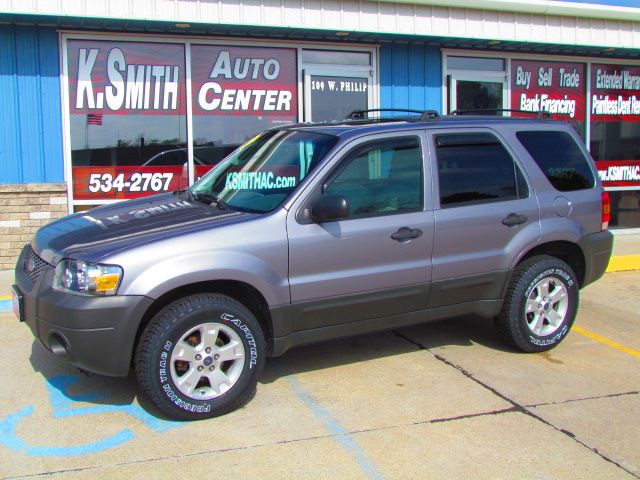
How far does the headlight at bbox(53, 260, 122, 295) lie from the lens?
3768 millimetres

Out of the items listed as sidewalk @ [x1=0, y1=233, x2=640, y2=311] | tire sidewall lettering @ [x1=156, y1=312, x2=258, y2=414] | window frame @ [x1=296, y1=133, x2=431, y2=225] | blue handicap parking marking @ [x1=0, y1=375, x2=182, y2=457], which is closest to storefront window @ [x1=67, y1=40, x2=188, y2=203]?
sidewalk @ [x1=0, y1=233, x2=640, y2=311]

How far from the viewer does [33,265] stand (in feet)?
14.3

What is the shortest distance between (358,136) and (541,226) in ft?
5.49

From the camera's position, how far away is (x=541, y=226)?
5.15m

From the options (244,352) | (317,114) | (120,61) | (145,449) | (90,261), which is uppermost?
(120,61)

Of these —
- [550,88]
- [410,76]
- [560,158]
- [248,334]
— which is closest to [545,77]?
[550,88]

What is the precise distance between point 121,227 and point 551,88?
8773 mm

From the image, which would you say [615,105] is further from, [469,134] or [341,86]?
[469,134]

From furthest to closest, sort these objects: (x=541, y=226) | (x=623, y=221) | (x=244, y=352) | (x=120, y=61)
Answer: (x=623, y=221)
(x=120, y=61)
(x=541, y=226)
(x=244, y=352)

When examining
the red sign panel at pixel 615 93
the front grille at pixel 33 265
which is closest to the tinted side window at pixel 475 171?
the front grille at pixel 33 265

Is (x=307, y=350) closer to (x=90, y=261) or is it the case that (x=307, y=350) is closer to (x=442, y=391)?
(x=442, y=391)

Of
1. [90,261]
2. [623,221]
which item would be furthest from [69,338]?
[623,221]

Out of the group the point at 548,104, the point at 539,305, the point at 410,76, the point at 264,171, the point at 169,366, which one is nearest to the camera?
the point at 169,366

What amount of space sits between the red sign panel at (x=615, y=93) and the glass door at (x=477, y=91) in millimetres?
1824
